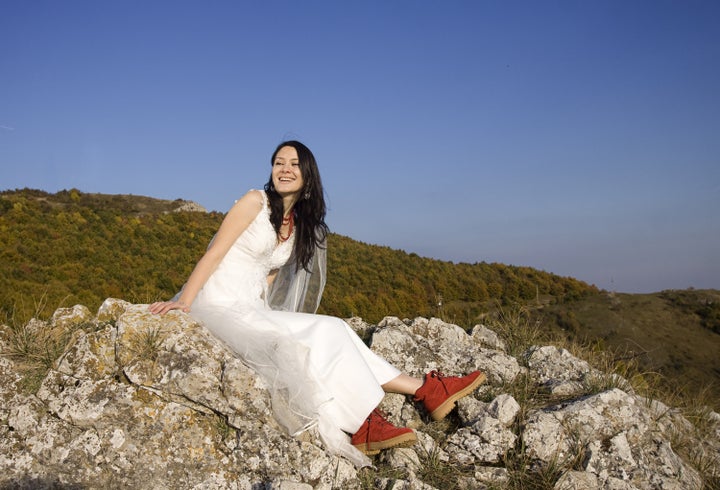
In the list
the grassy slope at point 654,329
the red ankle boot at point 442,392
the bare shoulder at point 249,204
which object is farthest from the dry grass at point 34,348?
the grassy slope at point 654,329

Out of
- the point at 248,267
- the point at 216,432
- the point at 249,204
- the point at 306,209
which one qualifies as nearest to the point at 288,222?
the point at 306,209

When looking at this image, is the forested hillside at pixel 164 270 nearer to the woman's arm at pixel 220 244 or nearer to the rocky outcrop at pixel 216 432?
the rocky outcrop at pixel 216 432

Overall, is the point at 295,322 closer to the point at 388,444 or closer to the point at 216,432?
the point at 216,432

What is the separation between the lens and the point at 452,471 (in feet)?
11.9

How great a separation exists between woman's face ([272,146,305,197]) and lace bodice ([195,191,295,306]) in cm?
19

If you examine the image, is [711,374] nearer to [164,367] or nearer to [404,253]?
[164,367]

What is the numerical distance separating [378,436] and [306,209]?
7.50 ft

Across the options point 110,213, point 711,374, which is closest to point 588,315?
point 711,374

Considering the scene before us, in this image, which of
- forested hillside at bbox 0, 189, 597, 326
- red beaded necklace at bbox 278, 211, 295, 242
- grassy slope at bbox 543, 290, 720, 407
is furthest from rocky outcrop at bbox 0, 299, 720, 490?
grassy slope at bbox 543, 290, 720, 407

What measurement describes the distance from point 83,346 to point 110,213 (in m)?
20.1

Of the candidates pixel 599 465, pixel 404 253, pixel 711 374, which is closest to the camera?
pixel 599 465

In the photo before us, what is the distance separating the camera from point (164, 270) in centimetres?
1570

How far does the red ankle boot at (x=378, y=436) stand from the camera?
3557 mm

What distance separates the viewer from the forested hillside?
1279cm
